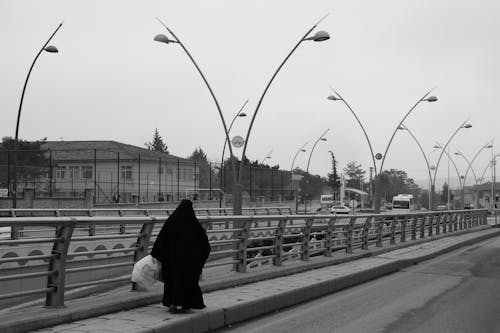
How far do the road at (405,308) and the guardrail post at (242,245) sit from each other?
1.65 metres

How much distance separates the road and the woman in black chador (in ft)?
2.87

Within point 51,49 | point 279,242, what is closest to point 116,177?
point 51,49

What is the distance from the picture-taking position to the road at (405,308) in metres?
8.33

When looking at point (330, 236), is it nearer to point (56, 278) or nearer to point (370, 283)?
point (370, 283)

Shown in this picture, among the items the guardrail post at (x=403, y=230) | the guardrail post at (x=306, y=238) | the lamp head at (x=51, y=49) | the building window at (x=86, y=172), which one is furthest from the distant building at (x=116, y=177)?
the guardrail post at (x=306, y=238)

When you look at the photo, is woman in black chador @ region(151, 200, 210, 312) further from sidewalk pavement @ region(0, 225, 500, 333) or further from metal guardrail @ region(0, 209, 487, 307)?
metal guardrail @ region(0, 209, 487, 307)

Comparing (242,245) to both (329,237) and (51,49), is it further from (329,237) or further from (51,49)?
(51,49)

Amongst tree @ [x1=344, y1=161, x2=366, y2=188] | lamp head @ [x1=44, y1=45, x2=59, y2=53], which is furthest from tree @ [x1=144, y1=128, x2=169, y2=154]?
lamp head @ [x1=44, y1=45, x2=59, y2=53]

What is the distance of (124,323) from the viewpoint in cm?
693

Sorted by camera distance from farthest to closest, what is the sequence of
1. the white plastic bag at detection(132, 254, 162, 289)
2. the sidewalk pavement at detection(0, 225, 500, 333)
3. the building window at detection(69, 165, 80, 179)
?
the building window at detection(69, 165, 80, 179) < the white plastic bag at detection(132, 254, 162, 289) < the sidewalk pavement at detection(0, 225, 500, 333)

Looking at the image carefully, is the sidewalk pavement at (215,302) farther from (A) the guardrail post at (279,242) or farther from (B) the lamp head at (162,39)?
(B) the lamp head at (162,39)

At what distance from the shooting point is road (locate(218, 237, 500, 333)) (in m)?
8.33

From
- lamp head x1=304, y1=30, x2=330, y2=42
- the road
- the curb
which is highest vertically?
lamp head x1=304, y1=30, x2=330, y2=42

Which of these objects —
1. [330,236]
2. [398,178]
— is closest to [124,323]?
[330,236]
